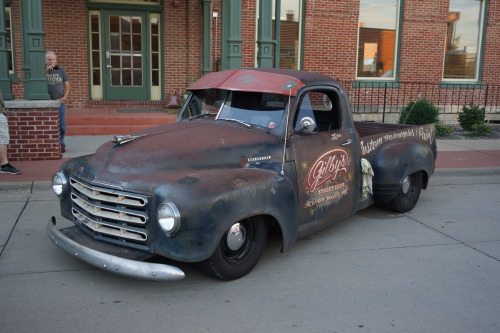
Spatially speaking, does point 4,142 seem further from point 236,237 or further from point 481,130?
point 481,130

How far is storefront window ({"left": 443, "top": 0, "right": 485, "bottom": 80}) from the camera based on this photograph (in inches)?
627

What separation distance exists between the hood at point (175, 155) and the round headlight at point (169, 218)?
0.80 ft

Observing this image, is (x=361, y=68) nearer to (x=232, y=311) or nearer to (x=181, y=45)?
(x=181, y=45)

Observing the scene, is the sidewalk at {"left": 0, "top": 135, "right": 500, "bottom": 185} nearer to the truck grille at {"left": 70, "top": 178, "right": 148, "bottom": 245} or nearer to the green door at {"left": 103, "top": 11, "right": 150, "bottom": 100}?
the green door at {"left": 103, "top": 11, "right": 150, "bottom": 100}

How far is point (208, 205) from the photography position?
3619mm

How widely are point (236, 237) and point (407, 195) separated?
10.5 ft

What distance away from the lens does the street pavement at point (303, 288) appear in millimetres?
3490

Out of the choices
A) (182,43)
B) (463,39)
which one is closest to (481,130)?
(463,39)

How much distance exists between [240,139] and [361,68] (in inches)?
470

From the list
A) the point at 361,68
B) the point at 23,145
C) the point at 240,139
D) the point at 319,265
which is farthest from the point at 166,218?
the point at 361,68

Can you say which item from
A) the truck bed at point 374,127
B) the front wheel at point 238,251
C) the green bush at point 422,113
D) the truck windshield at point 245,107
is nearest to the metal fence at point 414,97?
the green bush at point 422,113

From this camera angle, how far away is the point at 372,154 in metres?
5.72

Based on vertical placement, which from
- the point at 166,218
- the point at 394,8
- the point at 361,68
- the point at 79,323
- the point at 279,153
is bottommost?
the point at 79,323

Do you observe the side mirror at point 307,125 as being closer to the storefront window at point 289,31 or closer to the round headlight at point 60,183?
the round headlight at point 60,183
